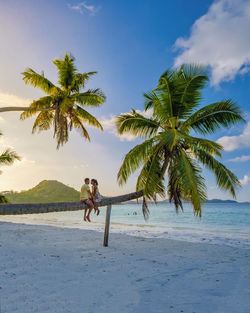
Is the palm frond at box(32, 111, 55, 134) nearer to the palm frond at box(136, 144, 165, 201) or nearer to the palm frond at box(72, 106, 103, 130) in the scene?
the palm frond at box(72, 106, 103, 130)

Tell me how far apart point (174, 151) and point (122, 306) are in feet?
19.8

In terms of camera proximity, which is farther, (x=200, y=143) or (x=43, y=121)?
(x=43, y=121)

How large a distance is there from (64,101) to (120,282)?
9.84 metres

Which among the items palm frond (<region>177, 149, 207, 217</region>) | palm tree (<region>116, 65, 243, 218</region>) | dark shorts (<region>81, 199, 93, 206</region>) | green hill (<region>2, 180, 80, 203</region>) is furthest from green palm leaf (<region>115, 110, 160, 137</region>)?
green hill (<region>2, 180, 80, 203</region>)

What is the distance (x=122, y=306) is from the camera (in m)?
3.41

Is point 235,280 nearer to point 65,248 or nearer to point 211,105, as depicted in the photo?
point 65,248

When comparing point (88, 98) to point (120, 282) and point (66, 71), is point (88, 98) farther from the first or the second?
point (120, 282)

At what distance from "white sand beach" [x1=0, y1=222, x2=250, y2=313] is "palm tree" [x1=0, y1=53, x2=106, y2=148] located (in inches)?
276

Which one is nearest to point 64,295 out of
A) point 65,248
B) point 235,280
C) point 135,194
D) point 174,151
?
point 235,280

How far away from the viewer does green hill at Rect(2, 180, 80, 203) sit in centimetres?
8026

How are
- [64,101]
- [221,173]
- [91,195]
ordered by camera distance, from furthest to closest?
1. [64,101]
2. [221,173]
3. [91,195]

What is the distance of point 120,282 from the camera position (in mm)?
4512

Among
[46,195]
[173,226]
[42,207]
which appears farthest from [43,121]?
[46,195]

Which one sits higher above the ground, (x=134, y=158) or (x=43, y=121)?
(x=43, y=121)
